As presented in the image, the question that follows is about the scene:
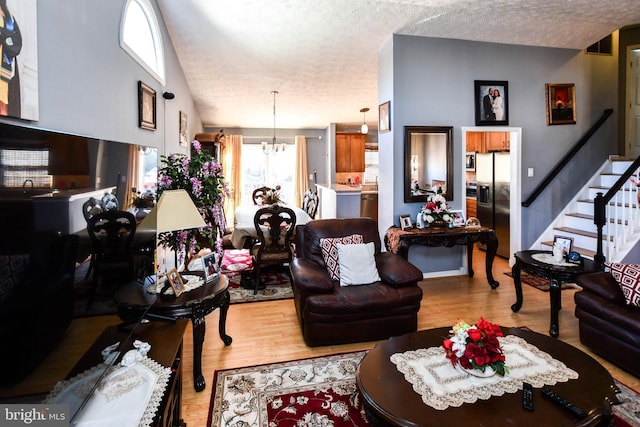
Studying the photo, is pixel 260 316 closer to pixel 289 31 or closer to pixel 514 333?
pixel 514 333

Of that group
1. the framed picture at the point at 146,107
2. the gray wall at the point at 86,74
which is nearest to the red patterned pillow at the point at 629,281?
the gray wall at the point at 86,74

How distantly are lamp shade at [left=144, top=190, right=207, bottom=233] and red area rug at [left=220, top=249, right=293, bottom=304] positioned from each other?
169 centimetres

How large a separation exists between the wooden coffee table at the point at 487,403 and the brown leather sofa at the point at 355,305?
0.93m

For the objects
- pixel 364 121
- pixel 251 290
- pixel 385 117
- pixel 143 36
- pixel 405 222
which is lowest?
pixel 251 290

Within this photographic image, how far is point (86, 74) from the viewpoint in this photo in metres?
2.09

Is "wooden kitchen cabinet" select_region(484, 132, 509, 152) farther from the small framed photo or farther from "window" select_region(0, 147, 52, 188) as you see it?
"window" select_region(0, 147, 52, 188)

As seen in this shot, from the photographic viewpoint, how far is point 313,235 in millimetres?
3451

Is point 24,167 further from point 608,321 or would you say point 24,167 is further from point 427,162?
point 427,162

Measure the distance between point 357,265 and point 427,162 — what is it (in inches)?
80.7

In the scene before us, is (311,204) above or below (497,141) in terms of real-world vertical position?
below

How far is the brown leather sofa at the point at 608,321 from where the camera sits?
238 cm

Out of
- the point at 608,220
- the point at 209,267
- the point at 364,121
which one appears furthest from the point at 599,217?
the point at 364,121

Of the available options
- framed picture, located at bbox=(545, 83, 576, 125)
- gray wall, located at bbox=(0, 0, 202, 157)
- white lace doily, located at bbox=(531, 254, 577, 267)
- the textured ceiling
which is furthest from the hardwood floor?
the textured ceiling

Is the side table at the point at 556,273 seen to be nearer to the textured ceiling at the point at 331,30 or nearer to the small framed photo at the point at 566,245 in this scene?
the small framed photo at the point at 566,245
